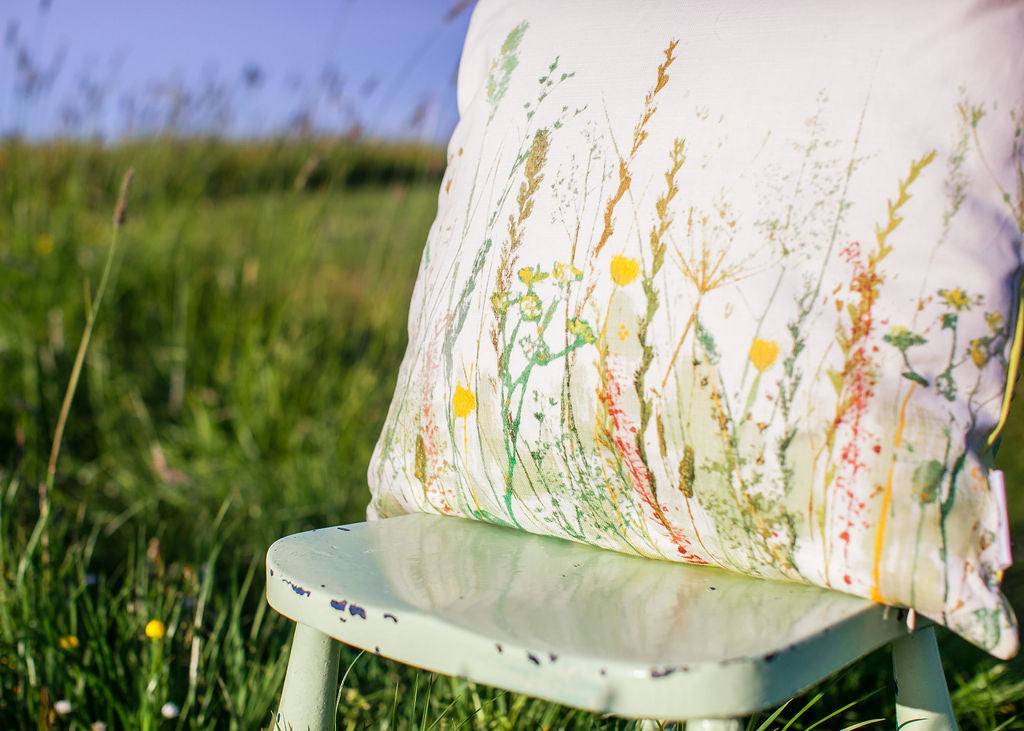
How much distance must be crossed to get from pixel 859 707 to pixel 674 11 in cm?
93

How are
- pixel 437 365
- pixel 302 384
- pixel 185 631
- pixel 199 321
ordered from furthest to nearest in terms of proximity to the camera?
pixel 199 321 → pixel 302 384 → pixel 185 631 → pixel 437 365

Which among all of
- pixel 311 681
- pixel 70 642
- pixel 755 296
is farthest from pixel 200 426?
pixel 755 296

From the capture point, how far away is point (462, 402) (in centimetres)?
71

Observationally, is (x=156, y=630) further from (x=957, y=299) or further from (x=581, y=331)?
(x=957, y=299)

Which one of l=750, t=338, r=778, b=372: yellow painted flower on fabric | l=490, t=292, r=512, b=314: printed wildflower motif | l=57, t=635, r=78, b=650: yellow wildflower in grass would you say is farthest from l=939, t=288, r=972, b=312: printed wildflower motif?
l=57, t=635, r=78, b=650: yellow wildflower in grass

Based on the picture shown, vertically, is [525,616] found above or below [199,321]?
above

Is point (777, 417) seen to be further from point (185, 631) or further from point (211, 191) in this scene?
point (211, 191)

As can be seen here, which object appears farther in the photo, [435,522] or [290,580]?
[435,522]

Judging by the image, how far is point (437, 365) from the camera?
0.73 m

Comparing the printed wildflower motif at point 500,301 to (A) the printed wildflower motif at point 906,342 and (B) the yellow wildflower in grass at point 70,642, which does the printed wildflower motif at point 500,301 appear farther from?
(B) the yellow wildflower in grass at point 70,642

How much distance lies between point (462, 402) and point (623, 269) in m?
0.18

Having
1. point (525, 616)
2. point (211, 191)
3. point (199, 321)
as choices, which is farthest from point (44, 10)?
point (525, 616)

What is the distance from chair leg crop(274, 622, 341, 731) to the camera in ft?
2.21

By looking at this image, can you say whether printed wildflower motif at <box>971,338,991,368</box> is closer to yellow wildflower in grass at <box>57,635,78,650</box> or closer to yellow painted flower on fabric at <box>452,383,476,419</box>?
yellow painted flower on fabric at <box>452,383,476,419</box>
